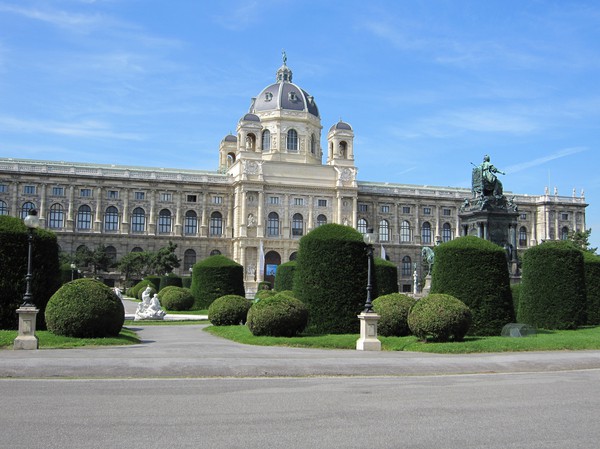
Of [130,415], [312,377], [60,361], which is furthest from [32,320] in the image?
[130,415]

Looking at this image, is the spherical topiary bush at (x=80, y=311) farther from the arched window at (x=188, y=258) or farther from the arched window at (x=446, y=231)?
the arched window at (x=446, y=231)

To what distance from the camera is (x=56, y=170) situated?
82.2 metres

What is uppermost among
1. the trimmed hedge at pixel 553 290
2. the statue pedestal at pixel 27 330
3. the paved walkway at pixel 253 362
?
the trimmed hedge at pixel 553 290

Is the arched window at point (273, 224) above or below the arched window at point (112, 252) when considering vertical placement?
above

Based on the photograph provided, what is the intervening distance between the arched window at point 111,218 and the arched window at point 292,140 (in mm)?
24110

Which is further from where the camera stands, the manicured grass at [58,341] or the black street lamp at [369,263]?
the black street lamp at [369,263]

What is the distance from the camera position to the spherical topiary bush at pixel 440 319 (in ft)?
63.5

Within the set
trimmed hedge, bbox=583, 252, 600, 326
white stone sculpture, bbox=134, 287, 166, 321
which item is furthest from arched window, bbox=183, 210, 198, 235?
trimmed hedge, bbox=583, 252, 600, 326

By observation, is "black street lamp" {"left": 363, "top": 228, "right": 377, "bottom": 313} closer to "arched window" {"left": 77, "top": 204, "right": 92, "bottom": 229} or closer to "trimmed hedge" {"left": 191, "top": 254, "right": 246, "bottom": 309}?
"trimmed hedge" {"left": 191, "top": 254, "right": 246, "bottom": 309}

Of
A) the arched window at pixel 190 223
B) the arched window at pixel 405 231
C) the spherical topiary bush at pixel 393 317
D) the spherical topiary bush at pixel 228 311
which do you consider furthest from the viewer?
the arched window at pixel 405 231

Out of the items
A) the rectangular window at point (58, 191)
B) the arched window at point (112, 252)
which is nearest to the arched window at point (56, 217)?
the rectangular window at point (58, 191)

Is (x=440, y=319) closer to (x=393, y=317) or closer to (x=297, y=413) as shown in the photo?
(x=393, y=317)

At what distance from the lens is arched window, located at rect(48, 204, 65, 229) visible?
81.2 meters

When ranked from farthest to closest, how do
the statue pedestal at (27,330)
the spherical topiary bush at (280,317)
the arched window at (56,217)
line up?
the arched window at (56,217), the spherical topiary bush at (280,317), the statue pedestal at (27,330)
